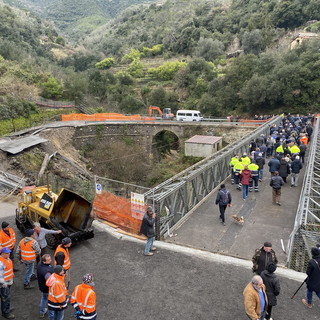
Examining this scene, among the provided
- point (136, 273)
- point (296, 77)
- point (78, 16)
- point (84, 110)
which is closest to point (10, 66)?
point (84, 110)

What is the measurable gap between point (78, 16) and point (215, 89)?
537 ft

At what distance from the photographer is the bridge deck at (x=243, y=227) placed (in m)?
8.10

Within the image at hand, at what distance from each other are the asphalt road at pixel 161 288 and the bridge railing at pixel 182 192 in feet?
3.85

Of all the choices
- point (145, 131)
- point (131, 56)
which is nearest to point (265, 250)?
point (145, 131)

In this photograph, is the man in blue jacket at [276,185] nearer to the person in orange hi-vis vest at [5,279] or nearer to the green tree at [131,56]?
the person in orange hi-vis vest at [5,279]

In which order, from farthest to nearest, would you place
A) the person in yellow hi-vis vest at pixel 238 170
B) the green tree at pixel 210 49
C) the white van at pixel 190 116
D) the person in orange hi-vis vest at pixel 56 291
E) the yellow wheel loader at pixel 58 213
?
1. the green tree at pixel 210 49
2. the white van at pixel 190 116
3. the person in yellow hi-vis vest at pixel 238 170
4. the yellow wheel loader at pixel 58 213
5. the person in orange hi-vis vest at pixel 56 291

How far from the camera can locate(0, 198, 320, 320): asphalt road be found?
5.73m

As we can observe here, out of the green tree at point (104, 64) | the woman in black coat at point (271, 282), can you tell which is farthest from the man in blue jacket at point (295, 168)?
the green tree at point (104, 64)

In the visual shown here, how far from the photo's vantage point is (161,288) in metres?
6.50

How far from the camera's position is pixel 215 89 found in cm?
4466

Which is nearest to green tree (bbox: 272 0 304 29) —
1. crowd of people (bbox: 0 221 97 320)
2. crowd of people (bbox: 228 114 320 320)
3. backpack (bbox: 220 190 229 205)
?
crowd of people (bbox: 228 114 320 320)

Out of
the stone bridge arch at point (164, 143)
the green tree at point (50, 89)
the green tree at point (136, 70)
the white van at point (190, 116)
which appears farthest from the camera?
the green tree at point (136, 70)

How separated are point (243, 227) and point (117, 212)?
155 inches

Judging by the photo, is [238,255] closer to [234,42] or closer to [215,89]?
[215,89]
